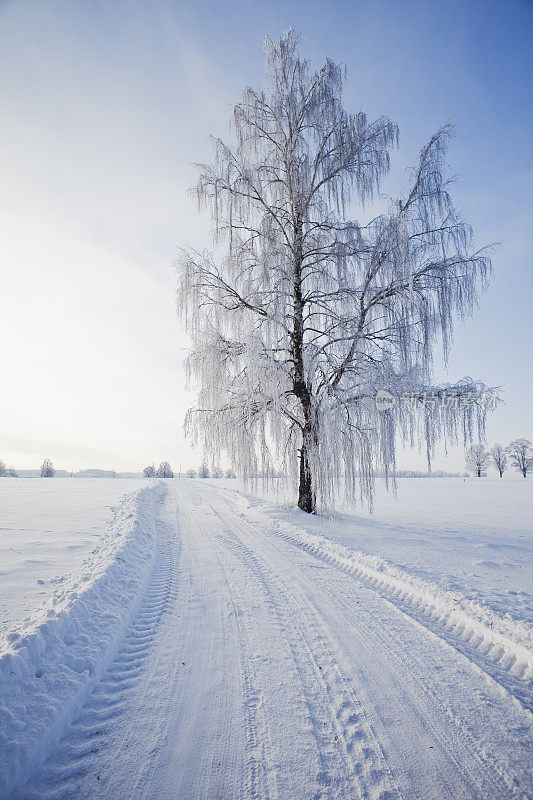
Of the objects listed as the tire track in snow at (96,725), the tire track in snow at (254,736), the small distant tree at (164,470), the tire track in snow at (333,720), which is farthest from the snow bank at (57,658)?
the small distant tree at (164,470)

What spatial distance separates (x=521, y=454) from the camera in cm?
5081

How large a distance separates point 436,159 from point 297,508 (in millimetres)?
9268

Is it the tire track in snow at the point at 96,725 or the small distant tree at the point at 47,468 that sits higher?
the tire track in snow at the point at 96,725

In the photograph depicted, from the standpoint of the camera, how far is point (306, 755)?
1.77m

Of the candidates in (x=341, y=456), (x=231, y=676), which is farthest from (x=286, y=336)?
(x=231, y=676)

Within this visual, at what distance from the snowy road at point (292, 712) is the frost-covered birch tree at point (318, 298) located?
15.6 feet

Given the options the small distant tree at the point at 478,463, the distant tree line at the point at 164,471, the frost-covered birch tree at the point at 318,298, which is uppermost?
the frost-covered birch tree at the point at 318,298

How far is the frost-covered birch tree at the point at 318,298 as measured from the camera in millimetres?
7520

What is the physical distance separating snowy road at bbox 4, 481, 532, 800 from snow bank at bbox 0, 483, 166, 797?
0.09m

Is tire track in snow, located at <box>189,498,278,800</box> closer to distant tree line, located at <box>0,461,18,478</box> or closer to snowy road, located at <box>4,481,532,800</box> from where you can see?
snowy road, located at <box>4,481,532,800</box>

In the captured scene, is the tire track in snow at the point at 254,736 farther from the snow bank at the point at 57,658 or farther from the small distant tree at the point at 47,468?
the small distant tree at the point at 47,468

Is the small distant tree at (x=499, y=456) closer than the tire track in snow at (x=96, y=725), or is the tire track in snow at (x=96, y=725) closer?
the tire track in snow at (x=96, y=725)

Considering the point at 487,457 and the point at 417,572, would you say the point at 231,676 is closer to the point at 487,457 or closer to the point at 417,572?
the point at 417,572

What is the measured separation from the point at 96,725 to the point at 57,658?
2.18ft
